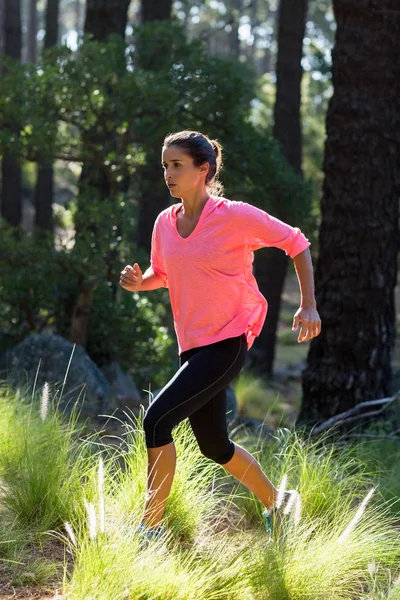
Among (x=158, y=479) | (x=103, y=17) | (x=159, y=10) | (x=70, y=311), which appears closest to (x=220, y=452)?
(x=158, y=479)

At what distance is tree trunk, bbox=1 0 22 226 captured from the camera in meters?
16.9

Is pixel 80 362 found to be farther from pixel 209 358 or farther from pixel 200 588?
pixel 200 588

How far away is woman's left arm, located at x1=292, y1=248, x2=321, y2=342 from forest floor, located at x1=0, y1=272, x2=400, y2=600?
1.45 m

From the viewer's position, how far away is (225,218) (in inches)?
160

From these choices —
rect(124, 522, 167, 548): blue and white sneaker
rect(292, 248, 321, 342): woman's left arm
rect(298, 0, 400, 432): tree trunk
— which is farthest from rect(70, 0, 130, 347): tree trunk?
rect(124, 522, 167, 548): blue and white sneaker

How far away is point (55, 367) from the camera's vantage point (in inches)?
324

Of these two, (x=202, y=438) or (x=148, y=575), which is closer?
(x=148, y=575)

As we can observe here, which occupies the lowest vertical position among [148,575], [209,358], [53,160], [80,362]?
[80,362]

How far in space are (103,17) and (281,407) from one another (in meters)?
6.39

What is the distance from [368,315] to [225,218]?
11.8ft

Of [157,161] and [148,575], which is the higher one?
[157,161]

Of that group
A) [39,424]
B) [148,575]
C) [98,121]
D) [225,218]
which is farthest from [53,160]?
[148,575]

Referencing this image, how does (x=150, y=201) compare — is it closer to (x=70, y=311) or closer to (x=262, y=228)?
(x=70, y=311)

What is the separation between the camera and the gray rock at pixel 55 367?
802 centimetres
